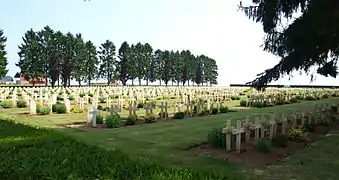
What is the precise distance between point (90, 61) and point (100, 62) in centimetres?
443

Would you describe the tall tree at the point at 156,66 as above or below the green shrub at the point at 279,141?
above

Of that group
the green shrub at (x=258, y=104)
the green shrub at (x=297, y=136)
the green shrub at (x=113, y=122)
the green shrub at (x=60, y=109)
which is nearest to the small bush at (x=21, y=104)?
the green shrub at (x=60, y=109)

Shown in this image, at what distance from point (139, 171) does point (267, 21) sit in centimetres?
710

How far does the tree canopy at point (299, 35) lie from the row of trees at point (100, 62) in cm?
5983

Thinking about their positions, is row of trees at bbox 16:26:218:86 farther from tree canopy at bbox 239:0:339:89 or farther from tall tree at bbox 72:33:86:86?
tree canopy at bbox 239:0:339:89

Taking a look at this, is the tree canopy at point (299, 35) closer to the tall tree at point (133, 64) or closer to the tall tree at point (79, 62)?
the tall tree at point (79, 62)

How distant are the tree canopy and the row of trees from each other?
196 feet

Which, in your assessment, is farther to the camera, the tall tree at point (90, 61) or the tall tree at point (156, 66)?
the tall tree at point (156, 66)

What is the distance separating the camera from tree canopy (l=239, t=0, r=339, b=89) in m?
8.55

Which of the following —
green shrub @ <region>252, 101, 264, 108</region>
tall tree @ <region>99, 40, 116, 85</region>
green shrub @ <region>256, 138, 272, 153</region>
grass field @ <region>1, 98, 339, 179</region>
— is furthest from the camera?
tall tree @ <region>99, 40, 116, 85</region>

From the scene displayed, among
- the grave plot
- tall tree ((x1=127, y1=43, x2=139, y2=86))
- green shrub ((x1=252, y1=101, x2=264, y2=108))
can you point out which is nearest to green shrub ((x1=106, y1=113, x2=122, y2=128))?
the grave plot

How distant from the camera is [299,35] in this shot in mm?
10305

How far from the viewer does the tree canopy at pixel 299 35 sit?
28.1 feet

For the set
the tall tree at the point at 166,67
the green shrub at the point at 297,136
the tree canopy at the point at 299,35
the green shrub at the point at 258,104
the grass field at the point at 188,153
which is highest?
the tall tree at the point at 166,67
